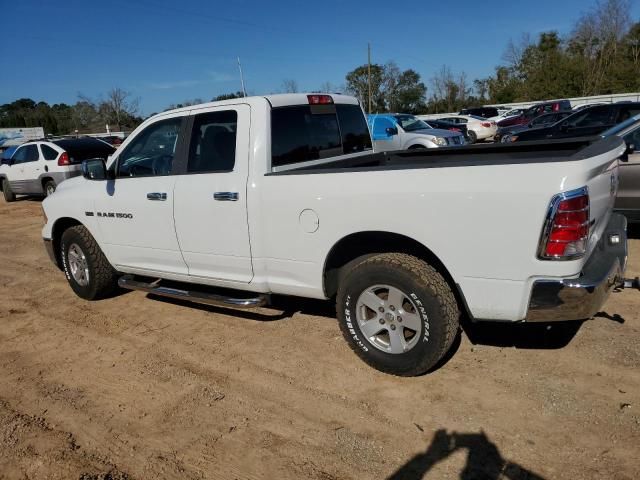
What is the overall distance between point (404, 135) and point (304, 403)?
499 inches

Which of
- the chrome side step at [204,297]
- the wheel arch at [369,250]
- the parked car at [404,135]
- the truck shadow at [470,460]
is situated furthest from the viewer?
the parked car at [404,135]

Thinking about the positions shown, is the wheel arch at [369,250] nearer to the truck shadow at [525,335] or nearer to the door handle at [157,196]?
the truck shadow at [525,335]

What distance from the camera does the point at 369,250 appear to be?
3555 mm

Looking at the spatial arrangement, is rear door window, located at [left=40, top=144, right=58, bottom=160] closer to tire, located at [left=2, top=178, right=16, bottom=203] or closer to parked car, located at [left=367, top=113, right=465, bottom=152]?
tire, located at [left=2, top=178, right=16, bottom=203]

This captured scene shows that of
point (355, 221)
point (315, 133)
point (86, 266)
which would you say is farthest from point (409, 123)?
point (355, 221)

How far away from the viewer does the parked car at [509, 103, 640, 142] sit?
33.4 ft

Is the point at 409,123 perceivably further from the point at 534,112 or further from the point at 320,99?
the point at 534,112

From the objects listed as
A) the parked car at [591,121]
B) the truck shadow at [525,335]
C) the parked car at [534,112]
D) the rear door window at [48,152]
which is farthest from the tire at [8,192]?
the parked car at [534,112]

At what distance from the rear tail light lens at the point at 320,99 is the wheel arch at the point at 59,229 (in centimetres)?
296

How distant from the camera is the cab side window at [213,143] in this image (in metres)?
3.96

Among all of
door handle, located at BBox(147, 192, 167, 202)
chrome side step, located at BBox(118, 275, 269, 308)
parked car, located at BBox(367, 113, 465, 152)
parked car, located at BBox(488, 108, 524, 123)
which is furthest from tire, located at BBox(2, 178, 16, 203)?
parked car, located at BBox(488, 108, 524, 123)

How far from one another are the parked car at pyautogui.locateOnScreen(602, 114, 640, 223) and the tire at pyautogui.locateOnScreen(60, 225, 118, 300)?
19.9ft

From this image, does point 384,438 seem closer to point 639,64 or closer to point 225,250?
point 225,250

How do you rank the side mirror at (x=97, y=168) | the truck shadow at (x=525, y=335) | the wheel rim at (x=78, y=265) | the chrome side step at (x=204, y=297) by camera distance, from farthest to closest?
the wheel rim at (x=78, y=265) → the side mirror at (x=97, y=168) → the chrome side step at (x=204, y=297) → the truck shadow at (x=525, y=335)
